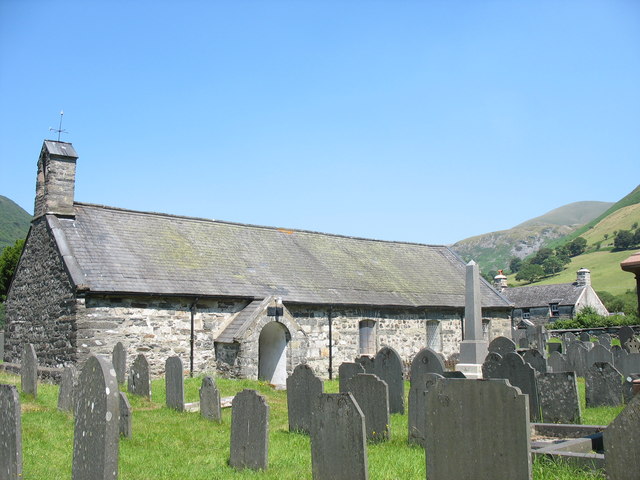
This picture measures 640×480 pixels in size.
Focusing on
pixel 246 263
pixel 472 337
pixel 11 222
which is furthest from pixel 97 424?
pixel 11 222

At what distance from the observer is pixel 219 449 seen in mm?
9703

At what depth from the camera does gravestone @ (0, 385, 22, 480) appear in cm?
630

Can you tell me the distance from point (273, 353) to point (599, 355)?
10.9 metres

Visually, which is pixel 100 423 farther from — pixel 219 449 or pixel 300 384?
pixel 300 384

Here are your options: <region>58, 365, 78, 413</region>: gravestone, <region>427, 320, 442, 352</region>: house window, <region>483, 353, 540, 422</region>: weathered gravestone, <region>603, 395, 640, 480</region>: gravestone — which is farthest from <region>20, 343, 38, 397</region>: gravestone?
<region>427, 320, 442, 352</region>: house window

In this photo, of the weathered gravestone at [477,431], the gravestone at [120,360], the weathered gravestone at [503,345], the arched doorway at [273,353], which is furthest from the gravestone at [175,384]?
the weathered gravestone at [503,345]

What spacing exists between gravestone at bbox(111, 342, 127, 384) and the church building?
134 centimetres

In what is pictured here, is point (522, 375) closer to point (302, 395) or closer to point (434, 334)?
point (302, 395)

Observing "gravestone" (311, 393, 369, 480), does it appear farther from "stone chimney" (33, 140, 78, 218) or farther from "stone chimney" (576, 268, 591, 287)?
"stone chimney" (576, 268, 591, 287)

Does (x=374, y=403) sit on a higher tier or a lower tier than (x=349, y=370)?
lower

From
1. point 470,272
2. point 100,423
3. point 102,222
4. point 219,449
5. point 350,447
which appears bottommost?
point 219,449

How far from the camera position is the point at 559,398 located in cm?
1104

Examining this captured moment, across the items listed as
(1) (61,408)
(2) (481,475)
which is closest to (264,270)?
(1) (61,408)

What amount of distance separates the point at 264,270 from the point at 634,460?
62.1ft
